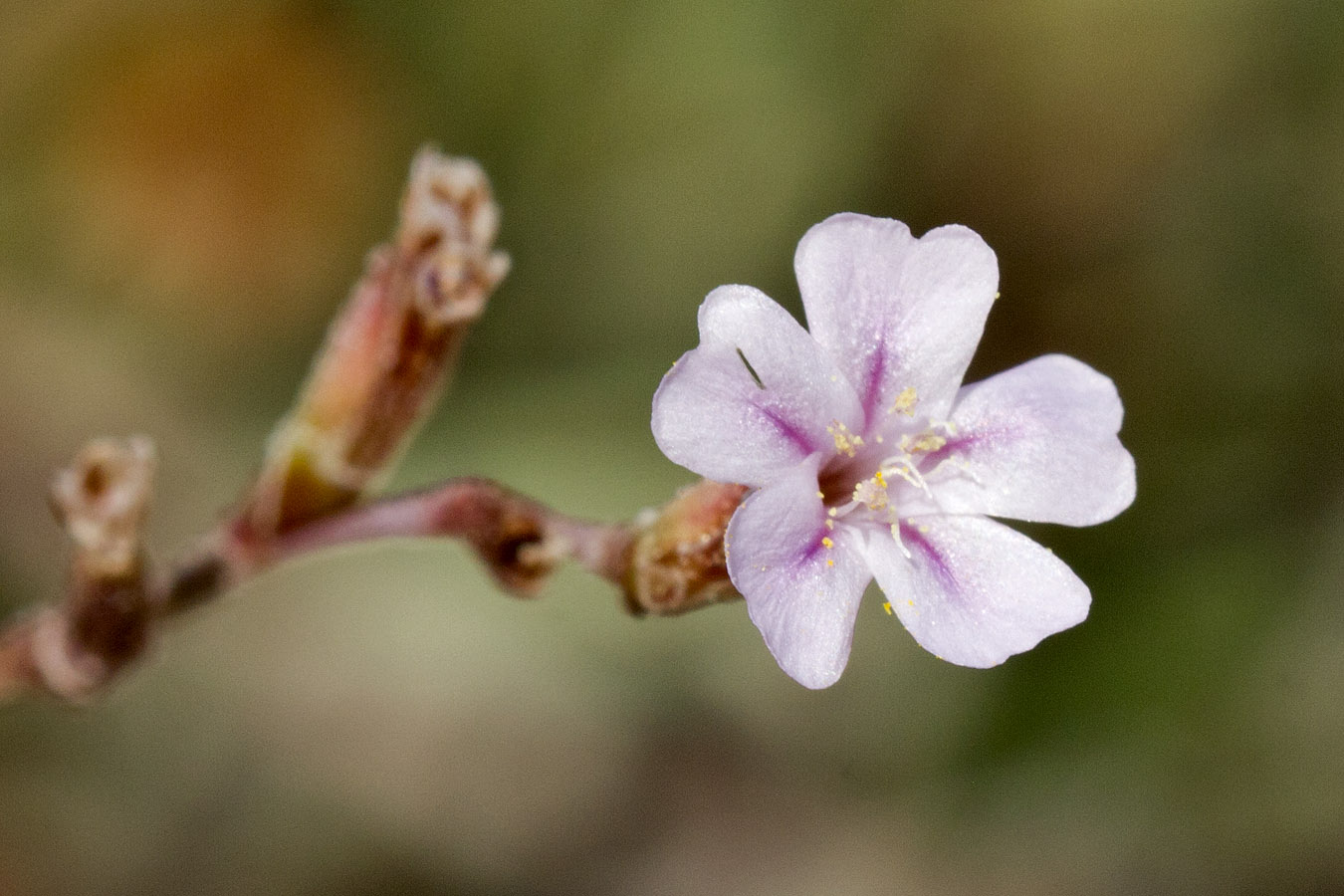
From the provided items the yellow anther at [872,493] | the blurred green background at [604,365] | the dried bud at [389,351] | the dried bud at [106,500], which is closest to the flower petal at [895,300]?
the yellow anther at [872,493]

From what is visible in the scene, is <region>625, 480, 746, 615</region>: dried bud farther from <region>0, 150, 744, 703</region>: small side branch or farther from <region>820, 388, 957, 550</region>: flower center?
<region>820, 388, 957, 550</region>: flower center

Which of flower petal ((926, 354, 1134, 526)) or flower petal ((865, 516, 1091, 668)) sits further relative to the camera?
flower petal ((926, 354, 1134, 526))

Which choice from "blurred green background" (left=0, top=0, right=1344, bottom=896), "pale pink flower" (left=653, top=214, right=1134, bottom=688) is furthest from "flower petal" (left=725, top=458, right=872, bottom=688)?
"blurred green background" (left=0, top=0, right=1344, bottom=896)

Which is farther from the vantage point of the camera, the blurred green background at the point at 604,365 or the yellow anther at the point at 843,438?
the blurred green background at the point at 604,365

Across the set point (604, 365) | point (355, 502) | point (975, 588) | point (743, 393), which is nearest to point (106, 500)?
point (355, 502)

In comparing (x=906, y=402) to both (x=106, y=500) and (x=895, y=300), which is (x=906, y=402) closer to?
(x=895, y=300)

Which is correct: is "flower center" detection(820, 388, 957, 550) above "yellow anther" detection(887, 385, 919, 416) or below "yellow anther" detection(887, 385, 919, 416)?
below

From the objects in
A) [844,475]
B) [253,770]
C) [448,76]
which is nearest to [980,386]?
[844,475]

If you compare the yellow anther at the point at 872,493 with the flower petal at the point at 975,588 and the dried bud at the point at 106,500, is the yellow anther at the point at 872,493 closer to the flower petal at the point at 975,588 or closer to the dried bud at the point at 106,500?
the flower petal at the point at 975,588
